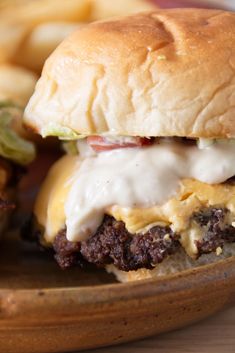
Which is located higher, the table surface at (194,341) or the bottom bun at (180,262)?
the bottom bun at (180,262)

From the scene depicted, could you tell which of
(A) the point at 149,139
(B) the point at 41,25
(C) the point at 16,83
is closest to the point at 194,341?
(A) the point at 149,139

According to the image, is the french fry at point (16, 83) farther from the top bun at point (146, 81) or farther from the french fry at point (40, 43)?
the top bun at point (146, 81)

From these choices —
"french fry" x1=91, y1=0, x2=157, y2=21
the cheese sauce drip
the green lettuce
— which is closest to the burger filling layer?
the cheese sauce drip

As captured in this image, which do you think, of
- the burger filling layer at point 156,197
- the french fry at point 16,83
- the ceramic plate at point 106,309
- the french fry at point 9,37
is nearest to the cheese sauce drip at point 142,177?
the burger filling layer at point 156,197

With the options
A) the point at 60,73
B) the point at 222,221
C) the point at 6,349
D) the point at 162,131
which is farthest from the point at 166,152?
the point at 6,349

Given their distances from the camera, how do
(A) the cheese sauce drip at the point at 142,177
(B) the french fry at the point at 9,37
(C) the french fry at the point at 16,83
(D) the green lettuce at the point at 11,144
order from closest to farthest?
(A) the cheese sauce drip at the point at 142,177, (D) the green lettuce at the point at 11,144, (C) the french fry at the point at 16,83, (B) the french fry at the point at 9,37

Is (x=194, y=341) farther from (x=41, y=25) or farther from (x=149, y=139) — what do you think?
(x=41, y=25)
